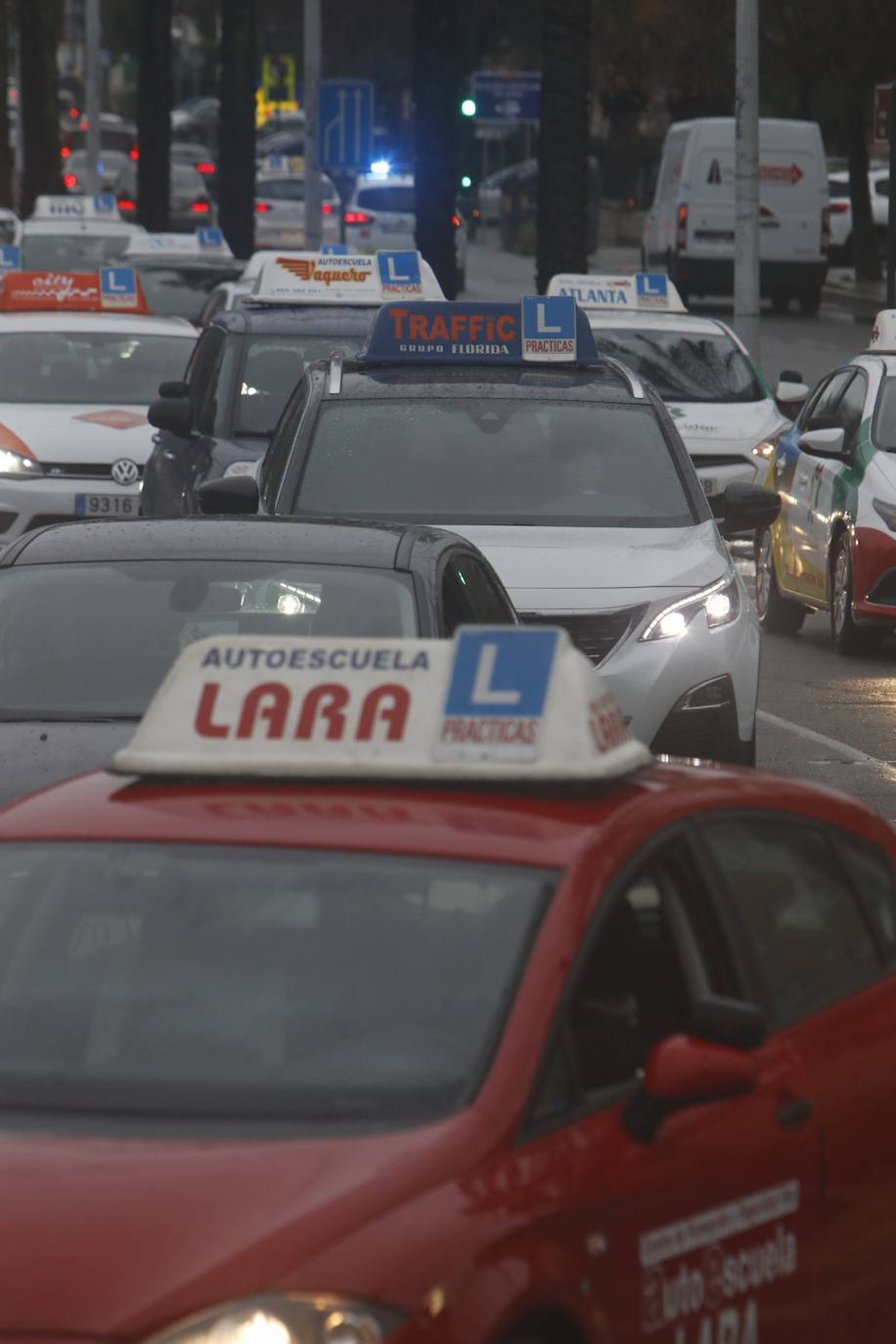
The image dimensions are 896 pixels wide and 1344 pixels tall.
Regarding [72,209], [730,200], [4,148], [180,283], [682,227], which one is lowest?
[4,148]

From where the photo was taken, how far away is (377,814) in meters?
4.57

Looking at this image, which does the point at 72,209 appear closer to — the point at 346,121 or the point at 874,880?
the point at 346,121

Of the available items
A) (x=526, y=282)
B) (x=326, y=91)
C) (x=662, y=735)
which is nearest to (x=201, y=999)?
(x=662, y=735)

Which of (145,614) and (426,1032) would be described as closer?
(426,1032)

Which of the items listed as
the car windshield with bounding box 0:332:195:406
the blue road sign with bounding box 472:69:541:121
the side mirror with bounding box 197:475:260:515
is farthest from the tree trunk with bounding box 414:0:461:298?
the blue road sign with bounding box 472:69:541:121

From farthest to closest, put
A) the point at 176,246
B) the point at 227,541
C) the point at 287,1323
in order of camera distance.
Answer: the point at 176,246
the point at 227,541
the point at 287,1323

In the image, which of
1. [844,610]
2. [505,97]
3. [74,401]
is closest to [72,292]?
[74,401]

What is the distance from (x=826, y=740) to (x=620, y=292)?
352 inches

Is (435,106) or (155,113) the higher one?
(435,106)

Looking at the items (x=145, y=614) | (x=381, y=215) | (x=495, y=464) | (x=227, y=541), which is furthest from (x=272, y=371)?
(x=381, y=215)

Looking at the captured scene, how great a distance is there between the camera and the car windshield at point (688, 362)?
20.8 m

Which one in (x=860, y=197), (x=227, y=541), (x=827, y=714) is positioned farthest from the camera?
(x=860, y=197)

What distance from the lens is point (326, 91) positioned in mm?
38688

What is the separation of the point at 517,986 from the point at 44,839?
2.93 feet
